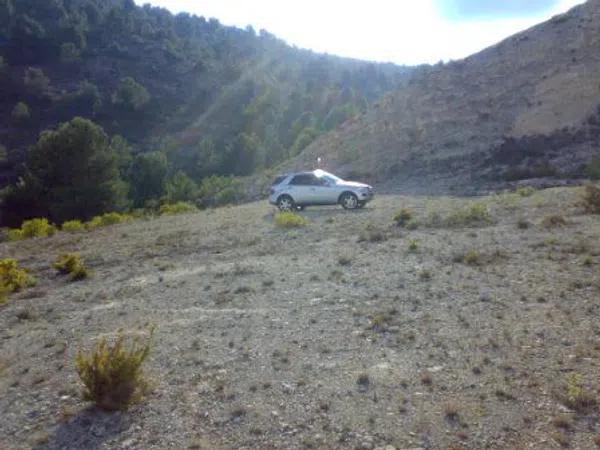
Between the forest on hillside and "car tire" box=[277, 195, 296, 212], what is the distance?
35653 millimetres

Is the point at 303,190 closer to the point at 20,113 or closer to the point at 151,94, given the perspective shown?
the point at 20,113

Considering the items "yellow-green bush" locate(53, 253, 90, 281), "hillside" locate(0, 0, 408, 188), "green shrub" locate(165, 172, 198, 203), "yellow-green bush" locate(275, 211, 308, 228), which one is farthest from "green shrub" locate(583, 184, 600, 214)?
"hillside" locate(0, 0, 408, 188)

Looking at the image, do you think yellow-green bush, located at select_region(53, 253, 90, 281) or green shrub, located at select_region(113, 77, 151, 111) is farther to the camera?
green shrub, located at select_region(113, 77, 151, 111)

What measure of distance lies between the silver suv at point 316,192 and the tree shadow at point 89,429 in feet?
59.5

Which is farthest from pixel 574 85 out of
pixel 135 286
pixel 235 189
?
pixel 135 286

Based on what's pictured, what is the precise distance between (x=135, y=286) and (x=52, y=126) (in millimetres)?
67994

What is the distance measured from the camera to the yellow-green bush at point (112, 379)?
667cm

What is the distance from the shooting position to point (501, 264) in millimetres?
12297

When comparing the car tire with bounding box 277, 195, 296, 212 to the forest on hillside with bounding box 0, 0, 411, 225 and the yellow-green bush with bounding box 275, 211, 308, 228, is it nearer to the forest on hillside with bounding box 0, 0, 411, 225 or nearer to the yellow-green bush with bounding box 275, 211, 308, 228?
the yellow-green bush with bounding box 275, 211, 308, 228

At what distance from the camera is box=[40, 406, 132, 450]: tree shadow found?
607cm

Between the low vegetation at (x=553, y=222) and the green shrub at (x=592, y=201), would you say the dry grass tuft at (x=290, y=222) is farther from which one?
the green shrub at (x=592, y=201)

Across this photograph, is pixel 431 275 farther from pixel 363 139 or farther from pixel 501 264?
pixel 363 139

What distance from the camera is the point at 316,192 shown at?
24422 millimetres

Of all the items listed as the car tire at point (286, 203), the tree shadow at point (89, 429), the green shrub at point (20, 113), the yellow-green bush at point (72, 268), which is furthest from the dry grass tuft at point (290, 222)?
the green shrub at point (20, 113)
